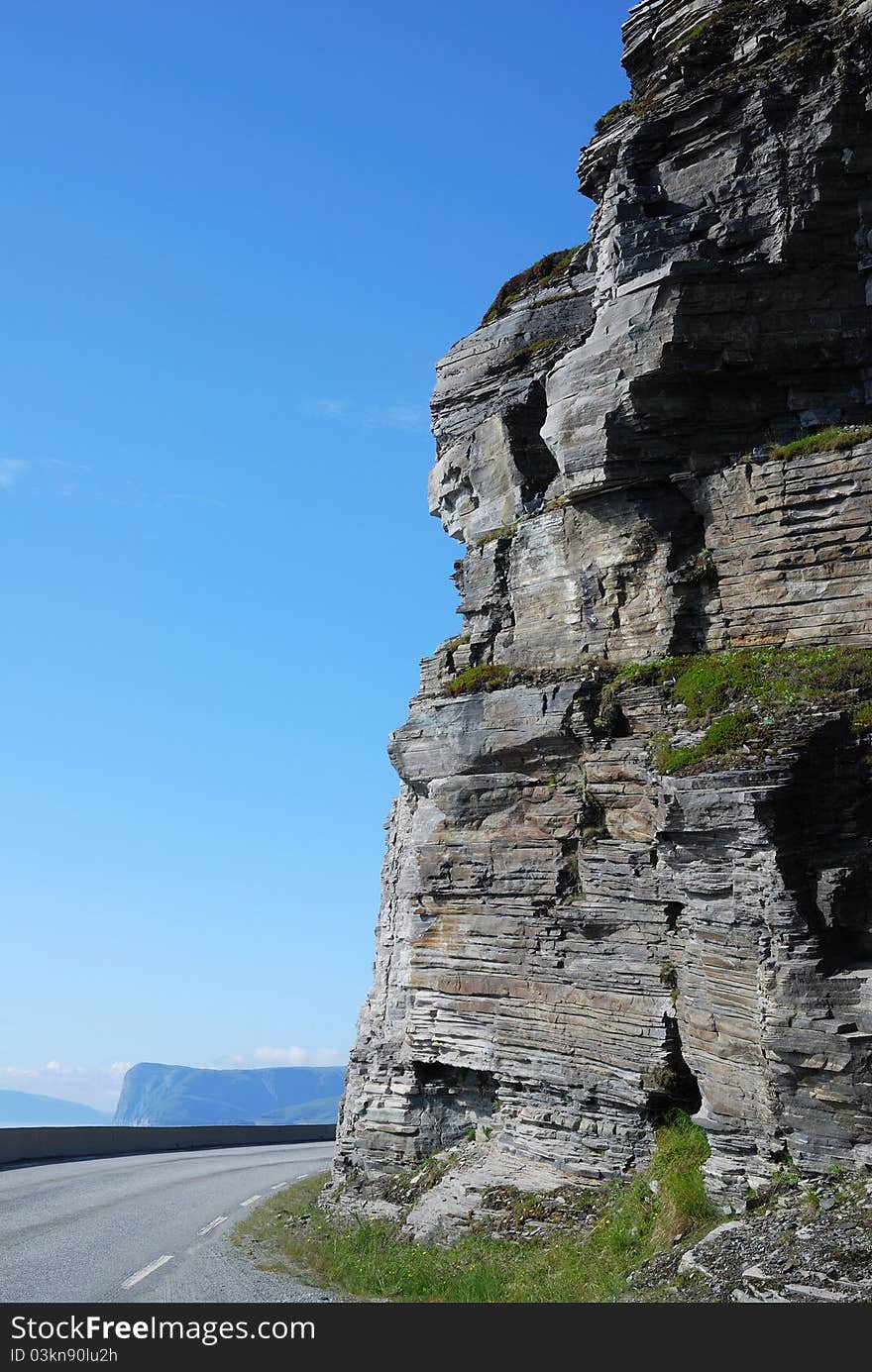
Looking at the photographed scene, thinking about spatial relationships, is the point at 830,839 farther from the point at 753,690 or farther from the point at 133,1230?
the point at 133,1230

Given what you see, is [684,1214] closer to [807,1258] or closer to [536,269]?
[807,1258]

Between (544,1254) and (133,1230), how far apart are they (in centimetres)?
807

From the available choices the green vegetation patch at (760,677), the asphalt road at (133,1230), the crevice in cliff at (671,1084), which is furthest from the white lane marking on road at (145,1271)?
the green vegetation patch at (760,677)

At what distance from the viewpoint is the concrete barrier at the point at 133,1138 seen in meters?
33.7

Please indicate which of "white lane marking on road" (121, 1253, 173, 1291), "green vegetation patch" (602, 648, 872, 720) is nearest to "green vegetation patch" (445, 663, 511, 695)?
"green vegetation patch" (602, 648, 872, 720)

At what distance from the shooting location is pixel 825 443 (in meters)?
20.2

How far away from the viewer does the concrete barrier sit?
33.7 metres

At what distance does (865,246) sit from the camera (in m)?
21.9

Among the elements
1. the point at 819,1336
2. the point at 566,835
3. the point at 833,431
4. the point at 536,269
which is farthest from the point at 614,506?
the point at 819,1336

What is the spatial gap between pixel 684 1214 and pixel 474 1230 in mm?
4420

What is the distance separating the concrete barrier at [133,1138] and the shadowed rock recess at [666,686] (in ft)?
41.5

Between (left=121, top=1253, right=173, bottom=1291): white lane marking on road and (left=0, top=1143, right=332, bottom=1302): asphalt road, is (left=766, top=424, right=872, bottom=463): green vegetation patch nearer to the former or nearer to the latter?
(left=0, top=1143, right=332, bottom=1302): asphalt road

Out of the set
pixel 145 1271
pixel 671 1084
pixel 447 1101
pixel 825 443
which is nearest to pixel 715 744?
pixel 671 1084

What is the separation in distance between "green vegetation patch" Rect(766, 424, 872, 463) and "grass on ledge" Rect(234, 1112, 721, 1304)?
11.3 m
